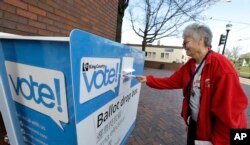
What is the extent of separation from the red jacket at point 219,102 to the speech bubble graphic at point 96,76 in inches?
35.0

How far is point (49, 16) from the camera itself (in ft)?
8.45

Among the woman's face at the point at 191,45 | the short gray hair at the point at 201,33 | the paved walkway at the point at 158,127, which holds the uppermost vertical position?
the short gray hair at the point at 201,33

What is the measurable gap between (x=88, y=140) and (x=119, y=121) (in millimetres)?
936

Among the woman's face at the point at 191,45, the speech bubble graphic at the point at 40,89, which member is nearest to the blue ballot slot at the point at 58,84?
the speech bubble graphic at the point at 40,89

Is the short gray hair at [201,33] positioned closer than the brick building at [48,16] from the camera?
No

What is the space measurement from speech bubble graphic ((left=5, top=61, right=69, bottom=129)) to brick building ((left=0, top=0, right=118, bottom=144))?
616 mm

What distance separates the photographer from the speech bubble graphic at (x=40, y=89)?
1349mm

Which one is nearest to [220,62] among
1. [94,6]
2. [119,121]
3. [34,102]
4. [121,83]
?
[121,83]

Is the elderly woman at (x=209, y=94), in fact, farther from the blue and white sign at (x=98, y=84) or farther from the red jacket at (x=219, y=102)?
the blue and white sign at (x=98, y=84)

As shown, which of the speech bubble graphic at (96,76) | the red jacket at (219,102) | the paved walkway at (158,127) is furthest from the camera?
the paved walkway at (158,127)

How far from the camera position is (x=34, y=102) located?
1489mm

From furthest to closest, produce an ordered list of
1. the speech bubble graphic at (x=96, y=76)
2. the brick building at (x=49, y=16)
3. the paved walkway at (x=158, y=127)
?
the paved walkway at (x=158, y=127) < the brick building at (x=49, y=16) < the speech bubble graphic at (x=96, y=76)

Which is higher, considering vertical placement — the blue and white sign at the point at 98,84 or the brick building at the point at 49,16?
the brick building at the point at 49,16

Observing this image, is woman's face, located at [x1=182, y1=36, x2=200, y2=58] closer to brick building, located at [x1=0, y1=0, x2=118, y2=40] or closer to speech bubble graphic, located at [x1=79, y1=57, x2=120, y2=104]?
speech bubble graphic, located at [x1=79, y1=57, x2=120, y2=104]
